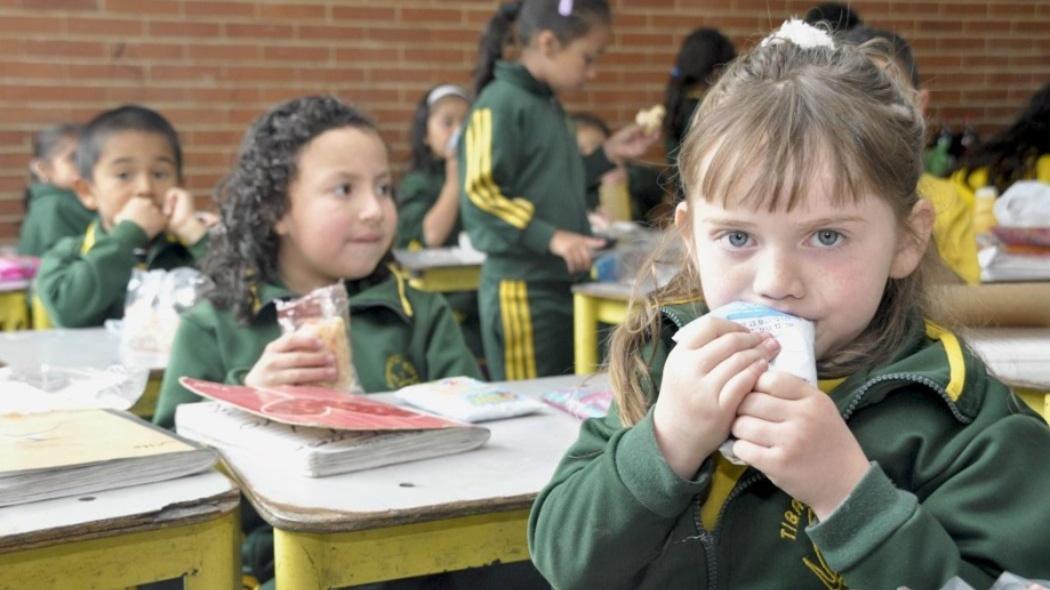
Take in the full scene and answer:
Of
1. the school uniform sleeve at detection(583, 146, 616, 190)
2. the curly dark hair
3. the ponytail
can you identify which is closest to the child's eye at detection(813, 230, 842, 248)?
the curly dark hair

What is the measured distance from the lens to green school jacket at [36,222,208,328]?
3.13m

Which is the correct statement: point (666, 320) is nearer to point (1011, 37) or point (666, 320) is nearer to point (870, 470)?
point (870, 470)

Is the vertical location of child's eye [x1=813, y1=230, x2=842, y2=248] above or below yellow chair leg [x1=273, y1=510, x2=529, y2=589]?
above

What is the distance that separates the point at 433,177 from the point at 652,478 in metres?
4.73

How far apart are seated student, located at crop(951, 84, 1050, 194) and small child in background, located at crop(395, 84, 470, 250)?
211cm

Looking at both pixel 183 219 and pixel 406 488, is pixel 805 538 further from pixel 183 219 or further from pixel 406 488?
pixel 183 219

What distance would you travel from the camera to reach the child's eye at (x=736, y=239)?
1.09 meters

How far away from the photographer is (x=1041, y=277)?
112 inches

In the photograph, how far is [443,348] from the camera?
7.39 ft

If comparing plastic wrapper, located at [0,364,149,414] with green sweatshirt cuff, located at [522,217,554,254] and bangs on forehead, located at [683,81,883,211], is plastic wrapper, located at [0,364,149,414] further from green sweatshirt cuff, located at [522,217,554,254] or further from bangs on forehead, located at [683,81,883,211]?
green sweatshirt cuff, located at [522,217,554,254]

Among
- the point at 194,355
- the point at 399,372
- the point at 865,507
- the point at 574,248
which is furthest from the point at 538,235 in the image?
the point at 865,507

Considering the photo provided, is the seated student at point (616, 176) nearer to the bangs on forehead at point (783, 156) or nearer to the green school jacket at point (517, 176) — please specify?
the green school jacket at point (517, 176)

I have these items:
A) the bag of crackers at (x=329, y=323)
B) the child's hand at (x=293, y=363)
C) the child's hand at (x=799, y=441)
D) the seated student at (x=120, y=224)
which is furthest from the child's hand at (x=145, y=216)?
the child's hand at (x=799, y=441)

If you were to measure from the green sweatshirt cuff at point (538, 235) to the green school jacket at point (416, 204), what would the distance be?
1.63 meters
